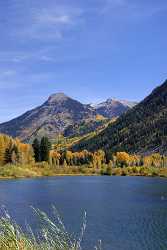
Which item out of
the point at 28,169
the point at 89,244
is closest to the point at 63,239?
the point at 89,244

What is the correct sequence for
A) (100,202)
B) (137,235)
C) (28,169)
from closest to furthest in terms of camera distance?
1. (137,235)
2. (100,202)
3. (28,169)

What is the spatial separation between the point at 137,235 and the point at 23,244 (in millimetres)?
44136

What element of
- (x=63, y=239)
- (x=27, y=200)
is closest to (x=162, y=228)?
(x=27, y=200)

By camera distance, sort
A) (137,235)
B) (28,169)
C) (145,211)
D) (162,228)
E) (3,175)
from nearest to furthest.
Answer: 1. (137,235)
2. (162,228)
3. (145,211)
4. (3,175)
5. (28,169)

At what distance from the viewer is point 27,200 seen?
95.8m

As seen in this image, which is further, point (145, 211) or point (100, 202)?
point (100, 202)

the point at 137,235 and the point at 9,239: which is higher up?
the point at 9,239

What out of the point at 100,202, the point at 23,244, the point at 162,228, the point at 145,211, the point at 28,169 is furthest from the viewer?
the point at 28,169

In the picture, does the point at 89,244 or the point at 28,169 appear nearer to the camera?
the point at 89,244

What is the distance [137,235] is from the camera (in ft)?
178

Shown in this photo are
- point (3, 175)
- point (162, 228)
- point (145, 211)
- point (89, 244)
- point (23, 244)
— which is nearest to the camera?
point (23, 244)

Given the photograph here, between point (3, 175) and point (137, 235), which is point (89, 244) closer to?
point (137, 235)

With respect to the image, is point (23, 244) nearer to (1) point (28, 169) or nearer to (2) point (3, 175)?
(2) point (3, 175)

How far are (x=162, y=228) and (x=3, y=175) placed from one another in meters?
132
